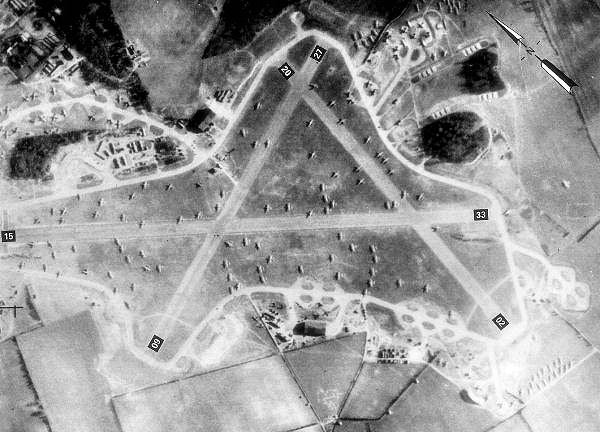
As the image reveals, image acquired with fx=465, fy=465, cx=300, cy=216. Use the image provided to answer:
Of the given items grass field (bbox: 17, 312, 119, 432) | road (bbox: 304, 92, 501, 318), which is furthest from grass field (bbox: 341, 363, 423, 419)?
grass field (bbox: 17, 312, 119, 432)

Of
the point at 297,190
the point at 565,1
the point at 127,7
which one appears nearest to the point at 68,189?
the point at 127,7

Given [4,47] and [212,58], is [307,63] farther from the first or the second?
[4,47]

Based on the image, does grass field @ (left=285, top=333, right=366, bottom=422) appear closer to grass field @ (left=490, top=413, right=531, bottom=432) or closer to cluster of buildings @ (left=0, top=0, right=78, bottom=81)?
grass field @ (left=490, top=413, right=531, bottom=432)

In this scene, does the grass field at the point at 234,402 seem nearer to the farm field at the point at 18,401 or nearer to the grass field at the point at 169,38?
the farm field at the point at 18,401

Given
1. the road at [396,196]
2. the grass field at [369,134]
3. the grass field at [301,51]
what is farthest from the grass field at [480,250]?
the grass field at [301,51]

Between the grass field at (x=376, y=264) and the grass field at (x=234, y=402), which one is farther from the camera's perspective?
the grass field at (x=234, y=402)

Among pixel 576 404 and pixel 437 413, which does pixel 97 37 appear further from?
pixel 576 404

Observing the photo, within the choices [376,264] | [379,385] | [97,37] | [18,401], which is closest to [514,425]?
[379,385]
